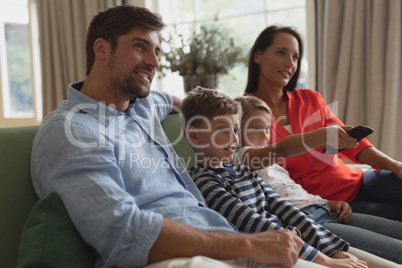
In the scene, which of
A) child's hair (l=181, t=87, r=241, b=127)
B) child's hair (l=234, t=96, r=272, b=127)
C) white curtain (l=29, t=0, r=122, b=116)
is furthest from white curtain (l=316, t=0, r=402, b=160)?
white curtain (l=29, t=0, r=122, b=116)

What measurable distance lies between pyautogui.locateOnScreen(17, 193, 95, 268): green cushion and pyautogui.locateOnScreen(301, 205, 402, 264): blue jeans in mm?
894

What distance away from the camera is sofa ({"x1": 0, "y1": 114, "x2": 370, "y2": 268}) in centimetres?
96

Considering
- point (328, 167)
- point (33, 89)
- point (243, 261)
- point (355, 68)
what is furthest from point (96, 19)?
point (33, 89)

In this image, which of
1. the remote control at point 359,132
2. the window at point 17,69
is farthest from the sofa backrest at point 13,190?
the window at point 17,69

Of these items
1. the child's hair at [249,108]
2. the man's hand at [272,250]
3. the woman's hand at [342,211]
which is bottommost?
the woman's hand at [342,211]

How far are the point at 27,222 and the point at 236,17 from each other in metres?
3.18

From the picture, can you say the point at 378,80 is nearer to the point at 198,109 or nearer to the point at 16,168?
the point at 198,109

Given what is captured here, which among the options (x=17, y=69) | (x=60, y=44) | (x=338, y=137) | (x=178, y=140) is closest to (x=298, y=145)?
(x=338, y=137)

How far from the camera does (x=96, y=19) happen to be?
4.76ft

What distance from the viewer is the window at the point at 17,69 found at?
4.64 meters

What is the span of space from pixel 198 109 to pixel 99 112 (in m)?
0.37

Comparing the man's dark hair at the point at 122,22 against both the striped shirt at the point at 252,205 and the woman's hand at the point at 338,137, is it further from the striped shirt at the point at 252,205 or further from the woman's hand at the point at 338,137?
the woman's hand at the point at 338,137

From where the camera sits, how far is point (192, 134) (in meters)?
1.50

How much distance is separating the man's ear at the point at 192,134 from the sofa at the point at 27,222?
1.70ft
